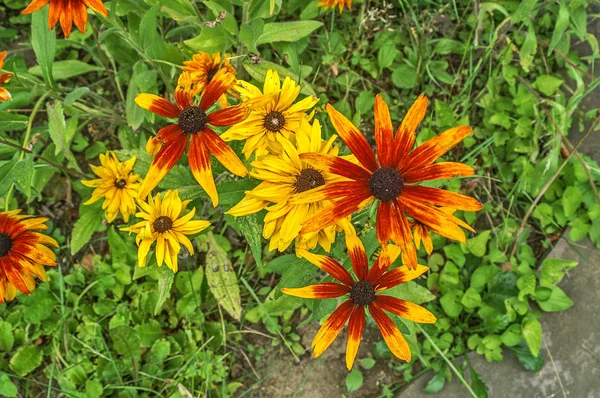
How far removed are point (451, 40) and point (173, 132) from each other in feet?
4.65

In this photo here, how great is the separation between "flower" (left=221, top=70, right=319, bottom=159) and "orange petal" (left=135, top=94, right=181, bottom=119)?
0.13 meters

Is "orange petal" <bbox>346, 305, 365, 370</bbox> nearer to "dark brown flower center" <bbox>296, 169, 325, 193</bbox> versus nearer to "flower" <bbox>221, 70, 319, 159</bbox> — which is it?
"dark brown flower center" <bbox>296, 169, 325, 193</bbox>

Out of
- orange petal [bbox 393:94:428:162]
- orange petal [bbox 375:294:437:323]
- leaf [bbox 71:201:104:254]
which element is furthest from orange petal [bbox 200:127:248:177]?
leaf [bbox 71:201:104:254]

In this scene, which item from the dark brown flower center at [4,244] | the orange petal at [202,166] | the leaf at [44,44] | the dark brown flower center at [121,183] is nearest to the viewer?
the orange petal at [202,166]

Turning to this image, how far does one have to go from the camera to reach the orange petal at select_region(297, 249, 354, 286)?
125cm

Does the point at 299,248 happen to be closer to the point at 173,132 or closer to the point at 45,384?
the point at 173,132

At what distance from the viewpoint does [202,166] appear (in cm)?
117

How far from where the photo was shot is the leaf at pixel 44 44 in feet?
5.38

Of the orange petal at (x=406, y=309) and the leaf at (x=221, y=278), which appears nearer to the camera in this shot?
the orange petal at (x=406, y=309)

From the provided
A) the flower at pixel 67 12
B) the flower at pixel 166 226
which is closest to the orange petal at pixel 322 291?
the flower at pixel 166 226

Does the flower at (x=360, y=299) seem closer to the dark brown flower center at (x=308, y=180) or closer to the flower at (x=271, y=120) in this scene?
the dark brown flower center at (x=308, y=180)

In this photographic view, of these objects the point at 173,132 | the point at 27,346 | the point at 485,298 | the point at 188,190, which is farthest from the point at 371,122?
the point at 27,346

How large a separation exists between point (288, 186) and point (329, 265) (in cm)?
22

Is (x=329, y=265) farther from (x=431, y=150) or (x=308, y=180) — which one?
(x=431, y=150)
